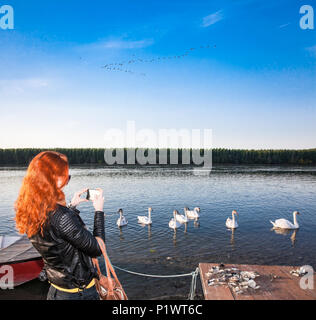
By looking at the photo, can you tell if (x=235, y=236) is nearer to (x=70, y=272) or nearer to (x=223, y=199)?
(x=223, y=199)

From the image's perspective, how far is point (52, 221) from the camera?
2318 millimetres

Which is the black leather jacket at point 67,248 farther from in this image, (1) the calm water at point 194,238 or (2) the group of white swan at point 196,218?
(2) the group of white swan at point 196,218

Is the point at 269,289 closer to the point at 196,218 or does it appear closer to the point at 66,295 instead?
the point at 66,295

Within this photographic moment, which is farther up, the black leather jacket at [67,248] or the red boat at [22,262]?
the black leather jacket at [67,248]

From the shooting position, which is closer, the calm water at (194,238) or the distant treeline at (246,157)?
the calm water at (194,238)

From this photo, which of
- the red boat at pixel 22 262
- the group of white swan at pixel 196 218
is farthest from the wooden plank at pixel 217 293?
the group of white swan at pixel 196 218

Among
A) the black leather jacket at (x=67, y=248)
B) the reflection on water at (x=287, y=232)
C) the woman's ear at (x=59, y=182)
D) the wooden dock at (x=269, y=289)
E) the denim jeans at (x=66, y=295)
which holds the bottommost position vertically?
the reflection on water at (x=287, y=232)

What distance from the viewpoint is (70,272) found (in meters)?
2.58

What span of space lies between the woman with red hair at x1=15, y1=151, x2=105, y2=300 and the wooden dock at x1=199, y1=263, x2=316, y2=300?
442 centimetres

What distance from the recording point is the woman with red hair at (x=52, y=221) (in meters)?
2.31

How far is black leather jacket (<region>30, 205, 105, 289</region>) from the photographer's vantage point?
233 cm

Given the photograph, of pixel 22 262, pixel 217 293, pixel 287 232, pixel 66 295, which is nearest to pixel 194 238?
pixel 287 232

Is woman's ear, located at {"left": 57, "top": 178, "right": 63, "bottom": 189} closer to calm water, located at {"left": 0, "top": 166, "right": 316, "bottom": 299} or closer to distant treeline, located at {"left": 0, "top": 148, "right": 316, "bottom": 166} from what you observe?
calm water, located at {"left": 0, "top": 166, "right": 316, "bottom": 299}

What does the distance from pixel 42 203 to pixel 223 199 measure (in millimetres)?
24260
